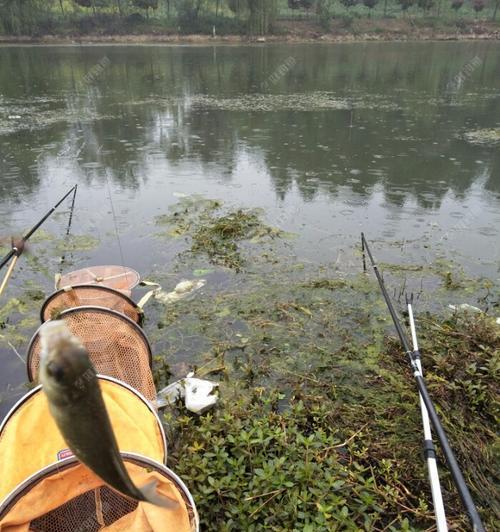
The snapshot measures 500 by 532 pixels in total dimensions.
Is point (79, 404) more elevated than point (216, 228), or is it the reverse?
point (79, 404)

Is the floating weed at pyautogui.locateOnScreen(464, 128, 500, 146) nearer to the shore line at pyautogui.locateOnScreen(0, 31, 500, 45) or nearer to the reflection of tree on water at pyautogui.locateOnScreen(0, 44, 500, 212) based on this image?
the reflection of tree on water at pyautogui.locateOnScreen(0, 44, 500, 212)

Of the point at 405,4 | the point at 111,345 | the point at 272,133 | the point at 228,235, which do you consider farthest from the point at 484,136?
the point at 405,4

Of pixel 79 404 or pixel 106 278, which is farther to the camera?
pixel 106 278

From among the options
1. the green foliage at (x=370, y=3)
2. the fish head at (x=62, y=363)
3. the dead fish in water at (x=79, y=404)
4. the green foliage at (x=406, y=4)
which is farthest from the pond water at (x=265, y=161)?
the green foliage at (x=370, y=3)

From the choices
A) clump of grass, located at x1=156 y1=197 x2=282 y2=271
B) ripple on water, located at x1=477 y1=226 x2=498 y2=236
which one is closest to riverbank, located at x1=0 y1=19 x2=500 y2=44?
clump of grass, located at x1=156 y1=197 x2=282 y2=271

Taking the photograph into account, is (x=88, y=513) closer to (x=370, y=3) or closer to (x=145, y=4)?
(x=145, y=4)

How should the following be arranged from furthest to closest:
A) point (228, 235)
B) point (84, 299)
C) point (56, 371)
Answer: point (228, 235) → point (84, 299) → point (56, 371)

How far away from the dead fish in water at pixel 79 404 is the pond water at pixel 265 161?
3062 mm

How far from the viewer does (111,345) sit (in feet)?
11.7

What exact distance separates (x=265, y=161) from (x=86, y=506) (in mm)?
9736

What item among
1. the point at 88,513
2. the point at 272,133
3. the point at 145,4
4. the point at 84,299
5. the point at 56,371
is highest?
the point at 145,4

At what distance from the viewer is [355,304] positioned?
5590 mm

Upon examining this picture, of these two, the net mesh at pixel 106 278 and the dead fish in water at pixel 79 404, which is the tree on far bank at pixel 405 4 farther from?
the dead fish in water at pixel 79 404

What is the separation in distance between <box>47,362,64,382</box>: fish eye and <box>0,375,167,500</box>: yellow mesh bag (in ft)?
4.14
